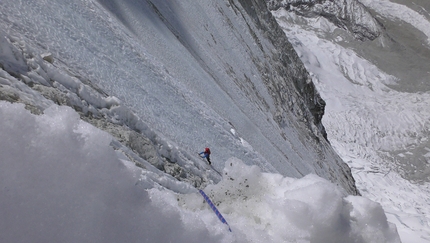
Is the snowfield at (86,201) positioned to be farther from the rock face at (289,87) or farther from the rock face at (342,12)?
the rock face at (342,12)

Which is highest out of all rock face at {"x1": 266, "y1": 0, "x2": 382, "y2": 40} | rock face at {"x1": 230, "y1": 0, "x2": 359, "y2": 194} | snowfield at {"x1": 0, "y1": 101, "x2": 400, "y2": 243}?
rock face at {"x1": 266, "y1": 0, "x2": 382, "y2": 40}

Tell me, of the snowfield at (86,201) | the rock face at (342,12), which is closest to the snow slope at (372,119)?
the rock face at (342,12)

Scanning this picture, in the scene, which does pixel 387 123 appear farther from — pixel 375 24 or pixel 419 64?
pixel 375 24

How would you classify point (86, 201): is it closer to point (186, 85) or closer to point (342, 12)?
point (186, 85)

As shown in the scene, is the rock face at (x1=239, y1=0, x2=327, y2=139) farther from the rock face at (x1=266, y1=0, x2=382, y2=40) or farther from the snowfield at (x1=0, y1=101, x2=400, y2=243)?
the rock face at (x1=266, y1=0, x2=382, y2=40)

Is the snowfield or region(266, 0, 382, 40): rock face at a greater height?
region(266, 0, 382, 40): rock face

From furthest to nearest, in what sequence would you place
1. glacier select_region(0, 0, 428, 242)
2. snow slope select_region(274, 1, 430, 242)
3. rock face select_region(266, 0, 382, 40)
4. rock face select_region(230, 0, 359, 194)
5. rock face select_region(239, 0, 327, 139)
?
A: rock face select_region(266, 0, 382, 40) → snow slope select_region(274, 1, 430, 242) → rock face select_region(239, 0, 327, 139) → rock face select_region(230, 0, 359, 194) → glacier select_region(0, 0, 428, 242)

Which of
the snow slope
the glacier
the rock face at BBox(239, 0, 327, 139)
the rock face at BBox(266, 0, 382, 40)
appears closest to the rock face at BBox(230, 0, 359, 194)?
the rock face at BBox(239, 0, 327, 139)

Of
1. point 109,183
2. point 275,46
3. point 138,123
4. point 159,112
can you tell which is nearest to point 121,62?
point 159,112
